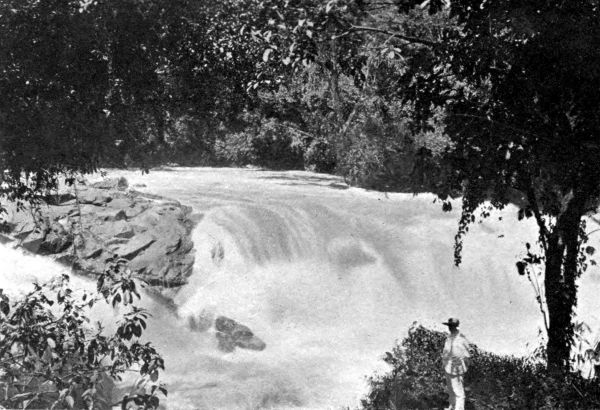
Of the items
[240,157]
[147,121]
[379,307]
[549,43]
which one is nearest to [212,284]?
[379,307]

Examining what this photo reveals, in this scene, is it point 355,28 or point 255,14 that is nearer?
point 355,28

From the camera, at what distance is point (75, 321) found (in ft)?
19.9

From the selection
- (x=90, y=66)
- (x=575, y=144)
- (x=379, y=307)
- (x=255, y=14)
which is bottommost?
(x=379, y=307)

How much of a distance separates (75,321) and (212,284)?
470 inches

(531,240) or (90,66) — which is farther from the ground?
(90,66)

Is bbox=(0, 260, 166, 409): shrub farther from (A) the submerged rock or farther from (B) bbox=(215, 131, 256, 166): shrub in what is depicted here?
(B) bbox=(215, 131, 256, 166): shrub

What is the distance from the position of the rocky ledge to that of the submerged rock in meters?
Result: 2.07

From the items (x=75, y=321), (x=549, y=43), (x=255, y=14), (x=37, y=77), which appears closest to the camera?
(x=75, y=321)

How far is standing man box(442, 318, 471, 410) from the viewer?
9.47m

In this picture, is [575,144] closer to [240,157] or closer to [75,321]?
[75,321]

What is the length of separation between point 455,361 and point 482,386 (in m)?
1.62

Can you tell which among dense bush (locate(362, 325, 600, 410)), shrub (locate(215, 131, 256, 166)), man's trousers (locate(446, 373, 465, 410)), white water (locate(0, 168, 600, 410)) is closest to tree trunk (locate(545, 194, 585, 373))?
dense bush (locate(362, 325, 600, 410))

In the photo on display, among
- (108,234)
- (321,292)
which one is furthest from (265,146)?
(321,292)

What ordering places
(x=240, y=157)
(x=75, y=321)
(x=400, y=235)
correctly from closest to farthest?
(x=75, y=321) < (x=400, y=235) < (x=240, y=157)
